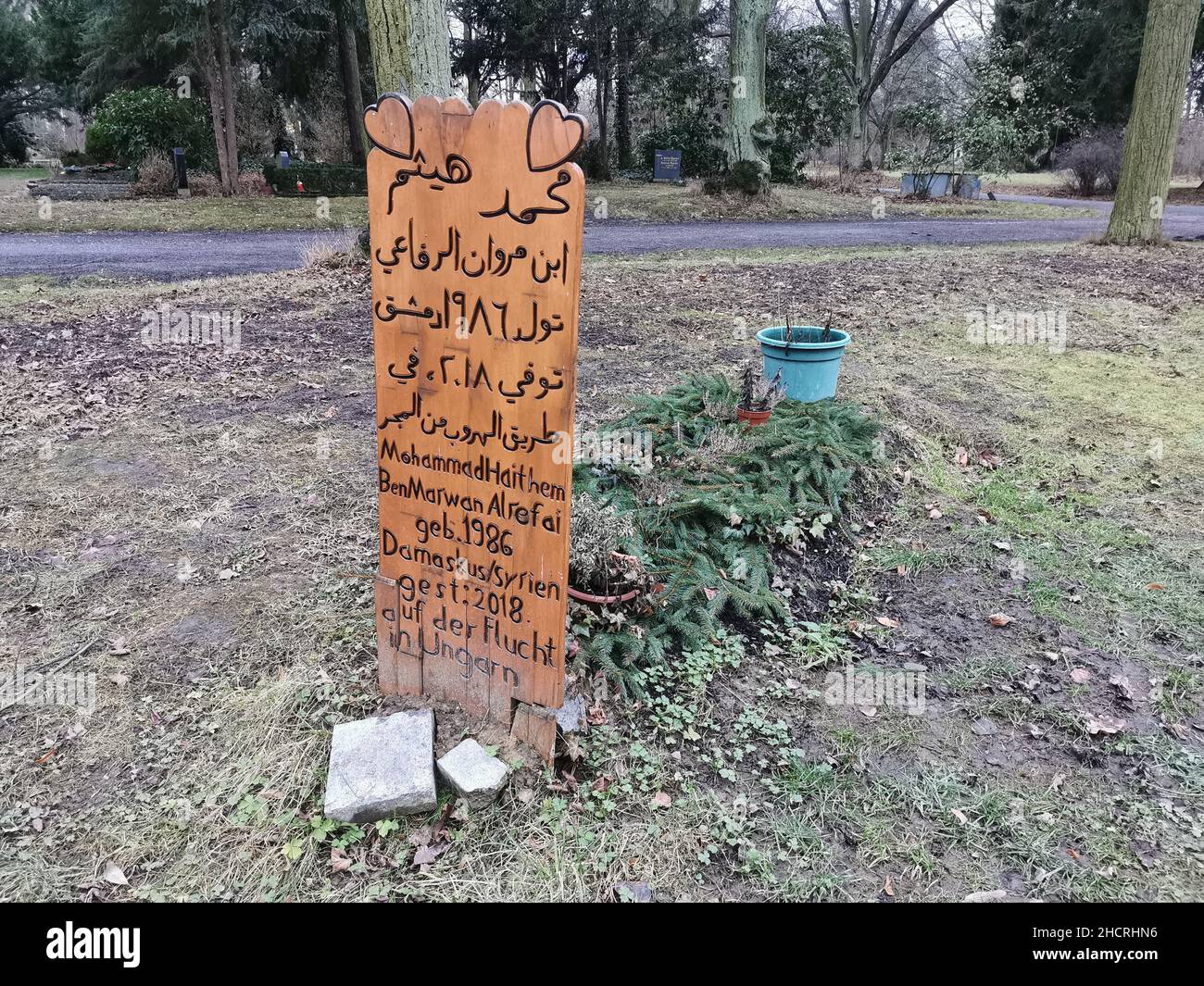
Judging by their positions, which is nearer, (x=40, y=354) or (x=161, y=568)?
(x=161, y=568)

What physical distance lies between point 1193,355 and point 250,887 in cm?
879

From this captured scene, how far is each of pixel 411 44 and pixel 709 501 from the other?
6.35 m

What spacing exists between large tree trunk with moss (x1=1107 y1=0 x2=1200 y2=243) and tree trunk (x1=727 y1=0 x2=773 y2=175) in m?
8.06

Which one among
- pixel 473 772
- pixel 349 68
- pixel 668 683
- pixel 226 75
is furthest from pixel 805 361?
pixel 349 68

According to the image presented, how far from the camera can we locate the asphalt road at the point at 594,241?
1066 centimetres

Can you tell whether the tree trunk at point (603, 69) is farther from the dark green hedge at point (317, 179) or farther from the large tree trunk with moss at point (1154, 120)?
the large tree trunk with moss at point (1154, 120)

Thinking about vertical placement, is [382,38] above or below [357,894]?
above

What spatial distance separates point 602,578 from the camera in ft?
11.1

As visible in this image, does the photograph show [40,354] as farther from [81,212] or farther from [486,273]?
[81,212]

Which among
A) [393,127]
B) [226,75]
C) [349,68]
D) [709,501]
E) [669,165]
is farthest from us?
[669,165]

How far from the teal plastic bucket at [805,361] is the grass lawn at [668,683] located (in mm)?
620

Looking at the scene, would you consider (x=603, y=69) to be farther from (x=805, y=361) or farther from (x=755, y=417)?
(x=755, y=417)

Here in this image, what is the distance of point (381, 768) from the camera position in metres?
2.58
